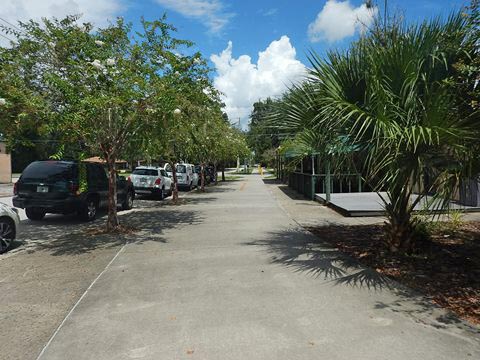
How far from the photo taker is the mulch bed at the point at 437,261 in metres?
4.87

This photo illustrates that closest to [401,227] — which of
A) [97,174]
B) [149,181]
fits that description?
[97,174]


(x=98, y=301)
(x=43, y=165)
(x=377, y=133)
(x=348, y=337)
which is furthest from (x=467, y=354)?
(x=43, y=165)

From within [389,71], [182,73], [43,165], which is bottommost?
[43,165]

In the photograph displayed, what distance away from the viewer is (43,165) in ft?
36.6

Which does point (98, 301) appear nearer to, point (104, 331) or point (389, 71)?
point (104, 331)

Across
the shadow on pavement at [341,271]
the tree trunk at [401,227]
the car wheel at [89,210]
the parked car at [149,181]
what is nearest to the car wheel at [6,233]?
the car wheel at [89,210]

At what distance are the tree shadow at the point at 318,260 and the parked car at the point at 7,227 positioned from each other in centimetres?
464

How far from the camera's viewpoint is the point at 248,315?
4.38m

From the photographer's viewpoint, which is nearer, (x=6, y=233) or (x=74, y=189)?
(x=6, y=233)

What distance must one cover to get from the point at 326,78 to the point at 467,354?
4104mm

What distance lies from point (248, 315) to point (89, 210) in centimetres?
870

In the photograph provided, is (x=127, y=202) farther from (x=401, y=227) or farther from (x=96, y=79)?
(x=401, y=227)

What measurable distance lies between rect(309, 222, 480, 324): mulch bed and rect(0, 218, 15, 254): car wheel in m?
6.18

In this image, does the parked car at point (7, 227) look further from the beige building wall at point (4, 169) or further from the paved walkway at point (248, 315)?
the beige building wall at point (4, 169)
